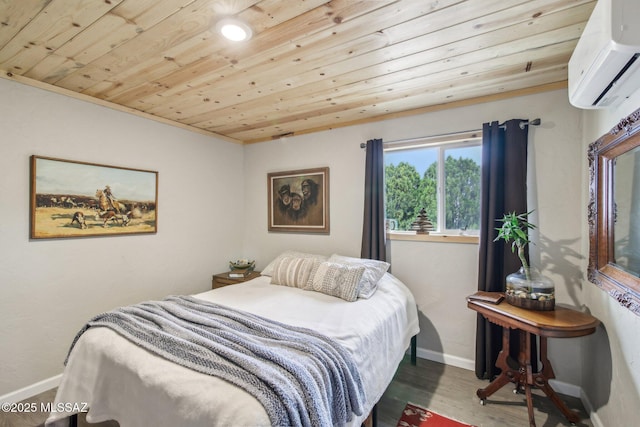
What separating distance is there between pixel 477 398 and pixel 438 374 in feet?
1.21

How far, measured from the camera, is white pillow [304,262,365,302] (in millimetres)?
2299

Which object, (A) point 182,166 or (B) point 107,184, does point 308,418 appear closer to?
(B) point 107,184

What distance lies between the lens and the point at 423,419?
1.91m

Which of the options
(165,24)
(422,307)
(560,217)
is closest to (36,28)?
(165,24)

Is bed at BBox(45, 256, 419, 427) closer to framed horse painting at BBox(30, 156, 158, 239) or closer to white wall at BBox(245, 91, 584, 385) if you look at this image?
white wall at BBox(245, 91, 584, 385)

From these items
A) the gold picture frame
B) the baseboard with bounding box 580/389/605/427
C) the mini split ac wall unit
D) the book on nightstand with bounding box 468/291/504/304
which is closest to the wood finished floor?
the baseboard with bounding box 580/389/605/427

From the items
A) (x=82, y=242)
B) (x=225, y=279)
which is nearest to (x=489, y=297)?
(x=225, y=279)

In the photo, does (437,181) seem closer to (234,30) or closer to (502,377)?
(502,377)

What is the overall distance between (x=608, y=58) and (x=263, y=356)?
1.95 meters

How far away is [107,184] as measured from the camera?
8.44 ft

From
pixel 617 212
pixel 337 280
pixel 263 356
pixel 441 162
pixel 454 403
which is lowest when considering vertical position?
pixel 454 403

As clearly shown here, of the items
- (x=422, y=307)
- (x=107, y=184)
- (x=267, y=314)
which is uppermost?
(x=107, y=184)

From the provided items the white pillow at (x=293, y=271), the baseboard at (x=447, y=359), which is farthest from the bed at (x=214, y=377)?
the baseboard at (x=447, y=359)

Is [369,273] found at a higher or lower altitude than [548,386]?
higher
